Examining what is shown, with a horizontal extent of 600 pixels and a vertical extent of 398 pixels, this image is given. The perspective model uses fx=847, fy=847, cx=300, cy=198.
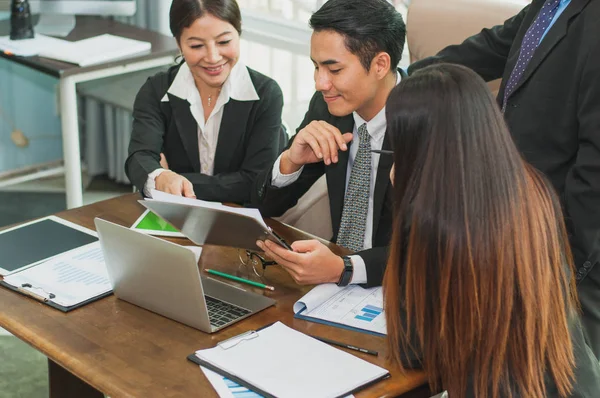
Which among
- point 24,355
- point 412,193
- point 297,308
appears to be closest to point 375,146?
point 297,308

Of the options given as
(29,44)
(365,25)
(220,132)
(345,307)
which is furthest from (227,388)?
(29,44)

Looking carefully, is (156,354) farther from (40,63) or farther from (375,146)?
(40,63)

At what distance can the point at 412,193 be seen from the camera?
4.58 ft

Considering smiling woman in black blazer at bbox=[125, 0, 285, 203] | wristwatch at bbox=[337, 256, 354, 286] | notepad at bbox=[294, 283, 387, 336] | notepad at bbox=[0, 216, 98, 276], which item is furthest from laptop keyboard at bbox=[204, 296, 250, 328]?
smiling woman in black blazer at bbox=[125, 0, 285, 203]

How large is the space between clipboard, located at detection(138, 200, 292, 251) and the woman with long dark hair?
0.37 metres

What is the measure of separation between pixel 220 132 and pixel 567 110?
3.34ft

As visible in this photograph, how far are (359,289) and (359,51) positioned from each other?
0.59 m

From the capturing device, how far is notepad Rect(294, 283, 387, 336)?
5.32ft

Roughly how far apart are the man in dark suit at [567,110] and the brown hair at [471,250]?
1.08ft

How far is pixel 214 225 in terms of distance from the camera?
1.78 metres

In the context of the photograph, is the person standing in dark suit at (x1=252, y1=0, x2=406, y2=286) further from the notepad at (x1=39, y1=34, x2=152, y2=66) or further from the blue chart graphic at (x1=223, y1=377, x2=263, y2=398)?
the notepad at (x1=39, y1=34, x2=152, y2=66)

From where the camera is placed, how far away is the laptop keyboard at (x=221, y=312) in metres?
1.63

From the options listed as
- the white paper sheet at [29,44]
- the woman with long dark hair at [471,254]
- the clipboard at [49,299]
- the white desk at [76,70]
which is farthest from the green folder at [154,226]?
the white paper sheet at [29,44]

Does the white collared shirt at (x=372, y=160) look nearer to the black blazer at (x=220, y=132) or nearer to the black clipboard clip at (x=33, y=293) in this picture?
the black blazer at (x=220, y=132)
